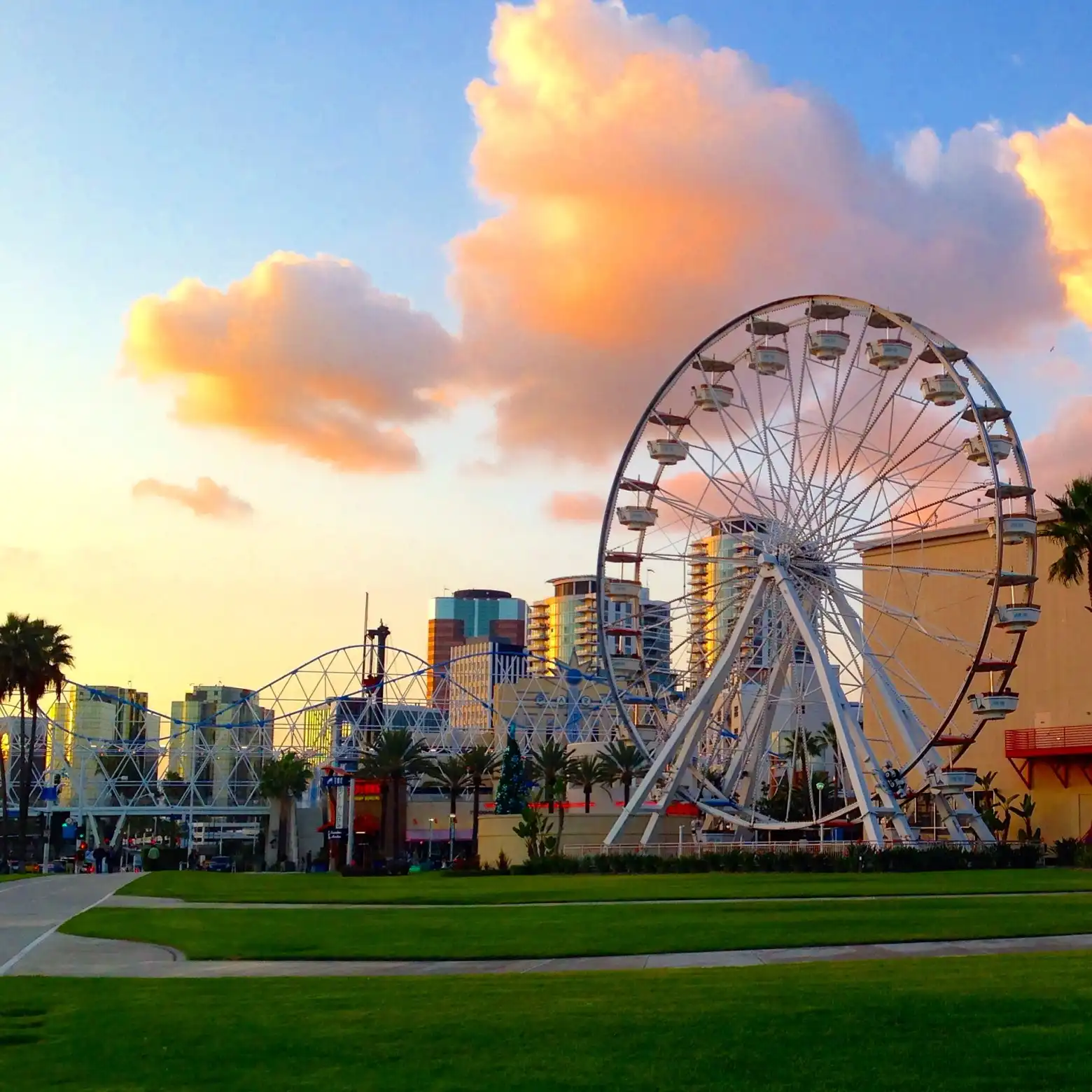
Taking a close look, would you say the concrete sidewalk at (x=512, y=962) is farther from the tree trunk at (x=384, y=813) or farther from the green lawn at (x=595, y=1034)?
the tree trunk at (x=384, y=813)

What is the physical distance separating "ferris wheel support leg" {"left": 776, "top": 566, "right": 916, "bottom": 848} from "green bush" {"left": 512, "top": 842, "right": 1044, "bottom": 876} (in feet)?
6.19

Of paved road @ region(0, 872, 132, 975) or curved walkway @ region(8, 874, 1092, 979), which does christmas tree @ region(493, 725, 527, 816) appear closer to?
paved road @ region(0, 872, 132, 975)

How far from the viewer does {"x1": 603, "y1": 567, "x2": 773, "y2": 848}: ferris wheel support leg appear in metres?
61.0

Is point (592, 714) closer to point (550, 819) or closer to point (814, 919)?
point (550, 819)

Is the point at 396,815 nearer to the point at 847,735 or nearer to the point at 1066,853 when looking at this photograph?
the point at 847,735

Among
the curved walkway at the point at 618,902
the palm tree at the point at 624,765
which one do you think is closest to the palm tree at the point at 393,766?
the palm tree at the point at 624,765

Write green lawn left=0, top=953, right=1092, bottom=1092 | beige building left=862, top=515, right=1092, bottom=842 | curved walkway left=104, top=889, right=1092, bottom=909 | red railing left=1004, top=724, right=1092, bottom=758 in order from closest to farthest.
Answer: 1. green lawn left=0, top=953, right=1092, bottom=1092
2. curved walkway left=104, top=889, right=1092, bottom=909
3. red railing left=1004, top=724, right=1092, bottom=758
4. beige building left=862, top=515, right=1092, bottom=842

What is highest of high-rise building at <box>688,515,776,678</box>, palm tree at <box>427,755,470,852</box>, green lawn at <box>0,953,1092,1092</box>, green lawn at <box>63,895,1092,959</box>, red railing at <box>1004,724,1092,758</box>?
high-rise building at <box>688,515,776,678</box>

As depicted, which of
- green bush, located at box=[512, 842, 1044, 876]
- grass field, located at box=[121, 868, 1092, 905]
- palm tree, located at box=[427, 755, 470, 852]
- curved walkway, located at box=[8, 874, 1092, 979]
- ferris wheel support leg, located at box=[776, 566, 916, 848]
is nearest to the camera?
curved walkway, located at box=[8, 874, 1092, 979]

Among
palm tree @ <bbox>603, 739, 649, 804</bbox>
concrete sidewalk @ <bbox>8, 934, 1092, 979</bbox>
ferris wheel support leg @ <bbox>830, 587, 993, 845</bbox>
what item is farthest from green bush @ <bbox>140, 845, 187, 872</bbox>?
concrete sidewalk @ <bbox>8, 934, 1092, 979</bbox>

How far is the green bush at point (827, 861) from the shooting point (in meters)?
53.4

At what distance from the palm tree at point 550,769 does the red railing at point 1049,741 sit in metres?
24.0

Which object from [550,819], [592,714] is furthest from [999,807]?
[592,714]

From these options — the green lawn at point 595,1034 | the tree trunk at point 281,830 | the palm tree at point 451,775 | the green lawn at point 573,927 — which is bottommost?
the tree trunk at point 281,830
